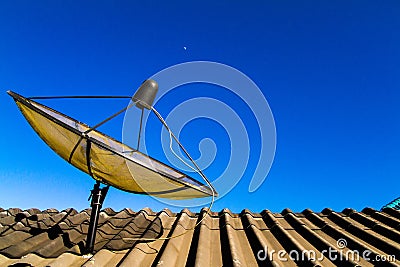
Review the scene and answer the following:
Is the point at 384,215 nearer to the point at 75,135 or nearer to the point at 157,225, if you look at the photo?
the point at 157,225

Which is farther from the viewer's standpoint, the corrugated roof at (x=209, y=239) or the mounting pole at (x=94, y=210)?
the mounting pole at (x=94, y=210)

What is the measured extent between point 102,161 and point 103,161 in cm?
2

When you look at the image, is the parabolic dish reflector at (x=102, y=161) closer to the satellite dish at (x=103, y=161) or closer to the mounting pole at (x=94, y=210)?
the satellite dish at (x=103, y=161)

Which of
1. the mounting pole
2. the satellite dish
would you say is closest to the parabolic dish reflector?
the satellite dish

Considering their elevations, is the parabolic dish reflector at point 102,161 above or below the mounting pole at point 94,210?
above

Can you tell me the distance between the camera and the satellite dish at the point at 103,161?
3.53 metres

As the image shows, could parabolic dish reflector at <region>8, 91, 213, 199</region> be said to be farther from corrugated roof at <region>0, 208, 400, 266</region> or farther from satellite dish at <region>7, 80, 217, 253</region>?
corrugated roof at <region>0, 208, 400, 266</region>

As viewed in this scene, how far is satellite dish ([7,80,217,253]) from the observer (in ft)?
11.6

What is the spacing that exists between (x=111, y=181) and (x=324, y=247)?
2952mm

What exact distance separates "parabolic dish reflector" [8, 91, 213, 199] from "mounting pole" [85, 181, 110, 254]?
0.13 meters

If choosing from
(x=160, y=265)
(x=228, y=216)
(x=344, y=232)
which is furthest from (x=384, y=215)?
(x=160, y=265)

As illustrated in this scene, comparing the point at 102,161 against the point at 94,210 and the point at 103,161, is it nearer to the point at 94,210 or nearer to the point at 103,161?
the point at 103,161

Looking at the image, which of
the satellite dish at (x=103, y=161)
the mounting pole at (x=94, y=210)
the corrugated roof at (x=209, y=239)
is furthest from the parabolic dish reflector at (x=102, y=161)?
the corrugated roof at (x=209, y=239)

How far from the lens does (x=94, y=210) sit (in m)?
3.86
